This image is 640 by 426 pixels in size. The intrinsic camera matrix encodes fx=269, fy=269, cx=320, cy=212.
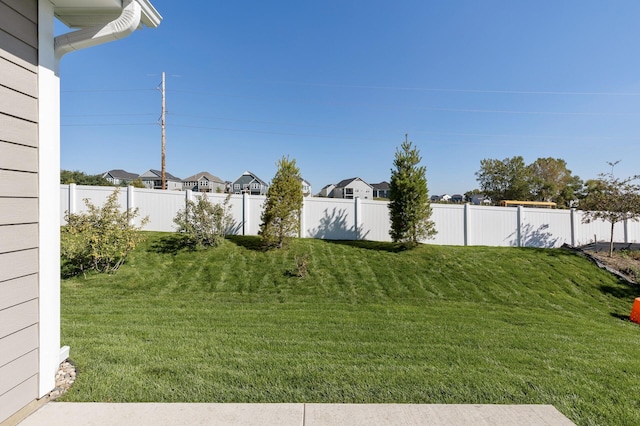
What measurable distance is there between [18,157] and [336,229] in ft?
33.3

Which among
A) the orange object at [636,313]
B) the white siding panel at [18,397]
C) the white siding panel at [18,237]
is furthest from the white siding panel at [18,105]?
the orange object at [636,313]

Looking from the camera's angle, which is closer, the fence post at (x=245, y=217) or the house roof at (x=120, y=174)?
the fence post at (x=245, y=217)

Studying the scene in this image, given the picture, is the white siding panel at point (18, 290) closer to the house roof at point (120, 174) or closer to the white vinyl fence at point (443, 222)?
the white vinyl fence at point (443, 222)

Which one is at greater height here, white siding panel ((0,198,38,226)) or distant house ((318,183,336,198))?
distant house ((318,183,336,198))

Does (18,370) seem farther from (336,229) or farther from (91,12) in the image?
(336,229)

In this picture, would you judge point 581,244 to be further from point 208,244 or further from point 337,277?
point 208,244

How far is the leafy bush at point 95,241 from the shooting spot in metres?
7.27

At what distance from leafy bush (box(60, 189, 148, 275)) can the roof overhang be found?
20.7 ft

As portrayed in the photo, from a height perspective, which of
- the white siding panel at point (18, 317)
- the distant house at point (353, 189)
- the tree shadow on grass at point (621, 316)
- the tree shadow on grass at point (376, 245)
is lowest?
the tree shadow on grass at point (621, 316)

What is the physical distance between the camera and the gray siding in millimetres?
2023

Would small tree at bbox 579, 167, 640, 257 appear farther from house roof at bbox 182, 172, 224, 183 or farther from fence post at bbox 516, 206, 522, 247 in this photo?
house roof at bbox 182, 172, 224, 183

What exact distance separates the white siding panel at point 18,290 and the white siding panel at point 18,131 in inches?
43.1

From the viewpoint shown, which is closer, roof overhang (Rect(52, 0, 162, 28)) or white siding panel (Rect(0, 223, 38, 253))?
white siding panel (Rect(0, 223, 38, 253))

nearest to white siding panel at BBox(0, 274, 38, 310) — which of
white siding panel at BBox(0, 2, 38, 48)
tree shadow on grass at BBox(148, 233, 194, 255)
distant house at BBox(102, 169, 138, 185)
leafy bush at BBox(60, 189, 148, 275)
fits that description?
white siding panel at BBox(0, 2, 38, 48)
